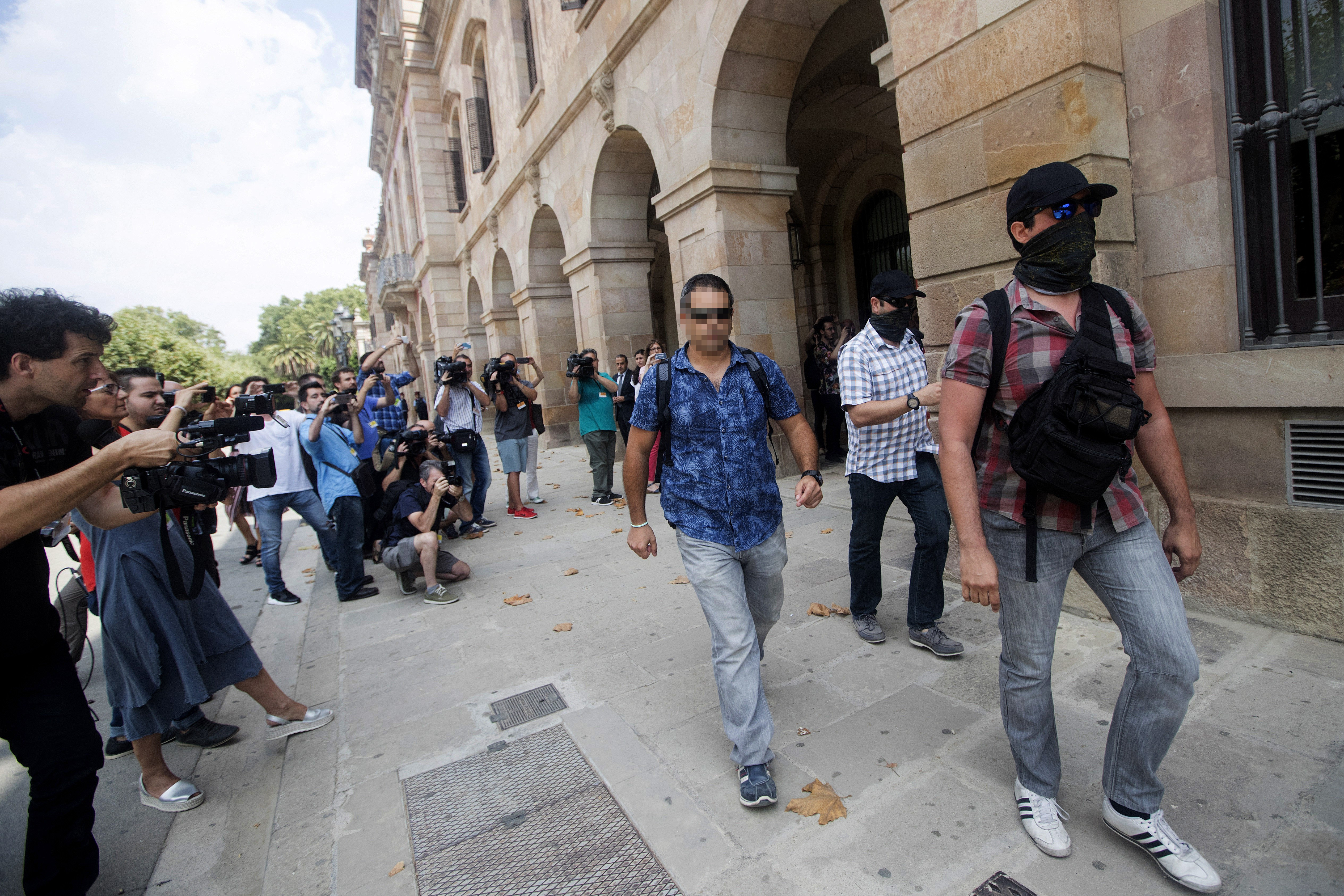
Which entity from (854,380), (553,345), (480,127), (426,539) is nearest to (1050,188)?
(854,380)

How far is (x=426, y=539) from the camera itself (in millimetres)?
5488

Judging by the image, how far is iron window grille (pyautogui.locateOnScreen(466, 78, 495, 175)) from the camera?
16891mm

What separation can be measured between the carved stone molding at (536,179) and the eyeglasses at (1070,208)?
12.1 metres

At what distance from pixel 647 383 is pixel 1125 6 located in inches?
133

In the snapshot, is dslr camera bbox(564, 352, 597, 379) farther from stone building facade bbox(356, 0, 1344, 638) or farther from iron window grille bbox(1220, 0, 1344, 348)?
iron window grille bbox(1220, 0, 1344, 348)

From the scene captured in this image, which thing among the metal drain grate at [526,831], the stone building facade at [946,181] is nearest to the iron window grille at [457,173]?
the stone building facade at [946,181]

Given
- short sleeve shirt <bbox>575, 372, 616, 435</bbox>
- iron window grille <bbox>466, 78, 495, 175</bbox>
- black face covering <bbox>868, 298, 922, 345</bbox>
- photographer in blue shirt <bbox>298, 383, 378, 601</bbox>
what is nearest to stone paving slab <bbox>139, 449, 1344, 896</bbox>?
photographer in blue shirt <bbox>298, 383, 378, 601</bbox>

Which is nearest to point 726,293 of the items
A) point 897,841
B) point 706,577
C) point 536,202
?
point 706,577

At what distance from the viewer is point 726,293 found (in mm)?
2721

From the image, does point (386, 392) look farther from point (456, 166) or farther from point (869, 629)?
point (456, 166)

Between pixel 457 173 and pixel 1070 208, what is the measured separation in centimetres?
2205

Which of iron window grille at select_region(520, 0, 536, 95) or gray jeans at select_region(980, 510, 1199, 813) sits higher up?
iron window grille at select_region(520, 0, 536, 95)

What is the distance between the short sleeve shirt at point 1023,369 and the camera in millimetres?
2031

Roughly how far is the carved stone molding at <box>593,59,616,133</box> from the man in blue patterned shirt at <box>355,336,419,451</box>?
14.9 ft
